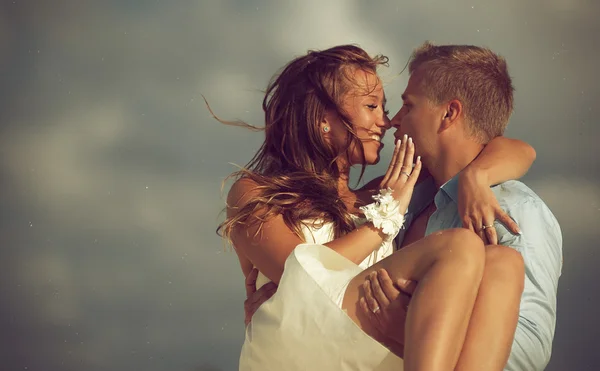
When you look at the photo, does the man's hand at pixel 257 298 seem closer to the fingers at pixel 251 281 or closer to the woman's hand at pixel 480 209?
the fingers at pixel 251 281

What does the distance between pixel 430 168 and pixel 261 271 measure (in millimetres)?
723

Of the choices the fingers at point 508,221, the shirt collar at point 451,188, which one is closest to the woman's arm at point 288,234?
the shirt collar at point 451,188

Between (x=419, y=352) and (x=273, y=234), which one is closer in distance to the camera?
(x=419, y=352)

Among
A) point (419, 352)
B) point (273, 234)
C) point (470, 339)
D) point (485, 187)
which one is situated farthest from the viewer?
point (273, 234)

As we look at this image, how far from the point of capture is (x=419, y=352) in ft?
6.34

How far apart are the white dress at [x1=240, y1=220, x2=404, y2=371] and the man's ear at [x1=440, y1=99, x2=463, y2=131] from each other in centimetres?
84

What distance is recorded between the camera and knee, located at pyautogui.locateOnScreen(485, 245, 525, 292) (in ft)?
7.07

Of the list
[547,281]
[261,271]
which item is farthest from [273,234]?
[547,281]

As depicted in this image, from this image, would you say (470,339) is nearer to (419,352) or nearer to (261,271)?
(419,352)

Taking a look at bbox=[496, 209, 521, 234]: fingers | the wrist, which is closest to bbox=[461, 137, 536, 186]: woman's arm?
the wrist

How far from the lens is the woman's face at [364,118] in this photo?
10.5 ft

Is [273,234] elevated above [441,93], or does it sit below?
below

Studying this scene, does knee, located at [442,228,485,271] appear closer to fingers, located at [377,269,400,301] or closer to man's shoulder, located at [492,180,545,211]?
fingers, located at [377,269,400,301]

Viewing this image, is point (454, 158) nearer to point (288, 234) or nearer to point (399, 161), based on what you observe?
point (399, 161)
